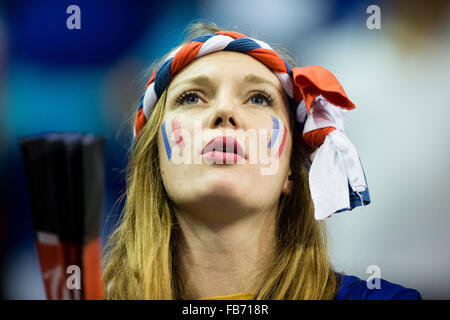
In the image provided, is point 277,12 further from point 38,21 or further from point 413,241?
point 413,241

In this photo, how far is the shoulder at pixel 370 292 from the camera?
1.65 m

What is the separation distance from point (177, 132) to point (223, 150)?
0.22m

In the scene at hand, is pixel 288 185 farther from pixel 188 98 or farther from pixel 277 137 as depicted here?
pixel 188 98

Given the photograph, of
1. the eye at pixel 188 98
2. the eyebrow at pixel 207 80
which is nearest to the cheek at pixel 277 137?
the eyebrow at pixel 207 80

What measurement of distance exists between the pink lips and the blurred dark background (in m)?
0.54

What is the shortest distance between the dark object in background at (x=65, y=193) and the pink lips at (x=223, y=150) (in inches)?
16.7

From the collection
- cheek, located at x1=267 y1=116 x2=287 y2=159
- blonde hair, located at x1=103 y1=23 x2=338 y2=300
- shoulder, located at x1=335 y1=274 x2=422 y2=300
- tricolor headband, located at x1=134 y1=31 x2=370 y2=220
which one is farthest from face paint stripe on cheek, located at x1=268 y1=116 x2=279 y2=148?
shoulder, located at x1=335 y1=274 x2=422 y2=300

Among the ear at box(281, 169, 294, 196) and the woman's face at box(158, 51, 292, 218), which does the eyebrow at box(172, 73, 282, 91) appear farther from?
the ear at box(281, 169, 294, 196)

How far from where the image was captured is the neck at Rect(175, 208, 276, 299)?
1751 mm

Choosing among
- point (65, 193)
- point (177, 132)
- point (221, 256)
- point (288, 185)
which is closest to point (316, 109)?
point (288, 185)

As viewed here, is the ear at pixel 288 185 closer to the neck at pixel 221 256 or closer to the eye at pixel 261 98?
the neck at pixel 221 256

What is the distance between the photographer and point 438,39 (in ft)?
6.66
